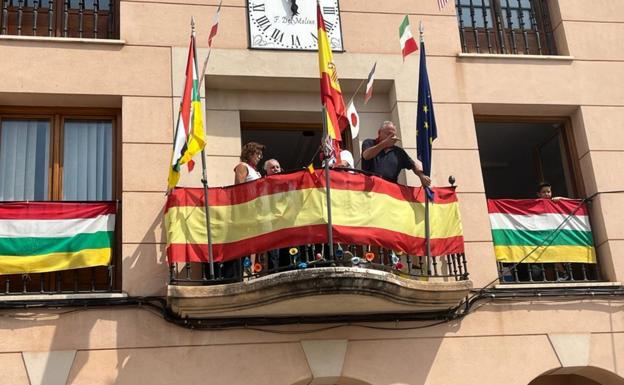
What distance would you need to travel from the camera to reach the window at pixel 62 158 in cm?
1195

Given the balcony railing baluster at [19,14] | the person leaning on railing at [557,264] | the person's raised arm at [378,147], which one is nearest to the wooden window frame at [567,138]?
the person leaning on railing at [557,264]

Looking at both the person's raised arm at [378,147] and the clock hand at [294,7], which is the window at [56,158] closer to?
the clock hand at [294,7]

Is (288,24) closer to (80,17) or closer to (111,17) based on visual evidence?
(111,17)

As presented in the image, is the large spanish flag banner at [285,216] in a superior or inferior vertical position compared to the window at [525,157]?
inferior

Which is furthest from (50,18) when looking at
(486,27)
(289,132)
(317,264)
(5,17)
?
(486,27)

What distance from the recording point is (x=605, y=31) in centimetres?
1413

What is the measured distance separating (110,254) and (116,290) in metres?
0.48

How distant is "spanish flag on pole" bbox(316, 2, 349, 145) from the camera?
1093 cm

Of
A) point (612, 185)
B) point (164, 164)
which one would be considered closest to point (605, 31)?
point (612, 185)

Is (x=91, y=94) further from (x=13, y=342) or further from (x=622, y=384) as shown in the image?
(x=622, y=384)

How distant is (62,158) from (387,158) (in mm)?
4563

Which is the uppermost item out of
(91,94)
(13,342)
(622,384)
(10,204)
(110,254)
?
(91,94)

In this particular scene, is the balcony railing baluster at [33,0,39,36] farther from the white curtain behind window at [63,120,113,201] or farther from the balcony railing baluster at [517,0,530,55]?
the balcony railing baluster at [517,0,530,55]

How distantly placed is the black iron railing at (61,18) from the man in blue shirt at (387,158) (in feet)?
13.8
